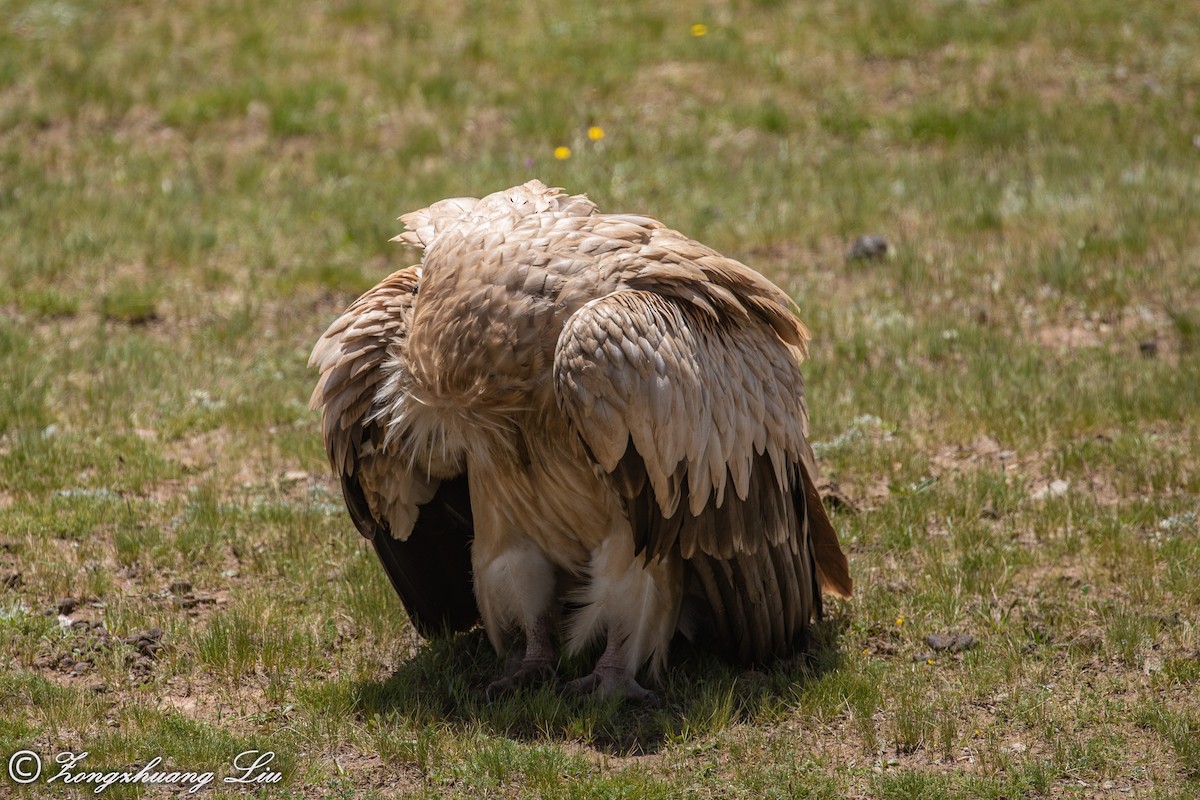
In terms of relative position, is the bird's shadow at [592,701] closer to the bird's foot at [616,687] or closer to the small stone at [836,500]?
the bird's foot at [616,687]

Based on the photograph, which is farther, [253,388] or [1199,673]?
[253,388]

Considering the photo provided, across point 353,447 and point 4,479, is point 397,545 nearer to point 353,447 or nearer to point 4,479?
point 353,447

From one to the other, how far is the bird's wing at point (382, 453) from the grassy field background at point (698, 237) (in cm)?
35

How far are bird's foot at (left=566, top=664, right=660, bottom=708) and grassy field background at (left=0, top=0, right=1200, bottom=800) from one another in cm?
15

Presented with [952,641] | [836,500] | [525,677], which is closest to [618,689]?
[525,677]

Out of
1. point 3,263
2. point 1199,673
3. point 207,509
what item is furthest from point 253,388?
point 1199,673

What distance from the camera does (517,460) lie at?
18.1ft

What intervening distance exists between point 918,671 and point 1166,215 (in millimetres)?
5494

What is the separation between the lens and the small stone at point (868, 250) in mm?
9914

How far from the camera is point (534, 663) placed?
596cm

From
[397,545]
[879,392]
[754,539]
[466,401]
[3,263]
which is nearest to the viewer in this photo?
[466,401]

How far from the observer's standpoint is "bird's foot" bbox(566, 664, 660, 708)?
225 inches

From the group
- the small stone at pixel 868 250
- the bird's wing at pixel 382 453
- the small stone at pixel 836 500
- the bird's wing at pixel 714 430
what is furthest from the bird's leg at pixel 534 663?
the small stone at pixel 868 250

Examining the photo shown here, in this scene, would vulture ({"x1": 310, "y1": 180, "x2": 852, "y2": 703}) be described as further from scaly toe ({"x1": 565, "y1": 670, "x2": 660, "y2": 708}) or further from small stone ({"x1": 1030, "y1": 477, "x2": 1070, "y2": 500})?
small stone ({"x1": 1030, "y1": 477, "x2": 1070, "y2": 500})
